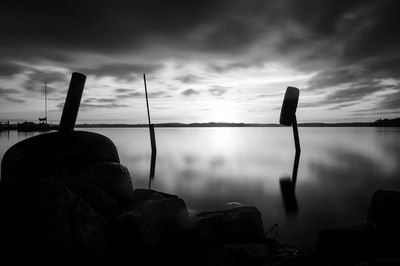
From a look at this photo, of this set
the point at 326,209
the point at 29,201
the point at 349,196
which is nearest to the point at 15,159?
the point at 29,201

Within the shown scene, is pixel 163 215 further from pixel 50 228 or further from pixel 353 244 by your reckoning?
pixel 353 244

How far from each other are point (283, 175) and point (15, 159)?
15989 mm

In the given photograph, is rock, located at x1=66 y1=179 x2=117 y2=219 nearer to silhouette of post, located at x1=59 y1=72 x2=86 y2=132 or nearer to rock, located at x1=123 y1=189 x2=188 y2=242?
rock, located at x1=123 y1=189 x2=188 y2=242

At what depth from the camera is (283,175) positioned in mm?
17500

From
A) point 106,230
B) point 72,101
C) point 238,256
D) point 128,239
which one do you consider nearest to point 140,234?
point 128,239

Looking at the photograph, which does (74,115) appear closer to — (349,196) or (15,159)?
(15,159)

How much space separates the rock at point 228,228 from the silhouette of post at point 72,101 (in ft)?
13.0

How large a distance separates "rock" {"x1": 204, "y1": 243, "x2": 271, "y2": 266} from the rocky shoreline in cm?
1

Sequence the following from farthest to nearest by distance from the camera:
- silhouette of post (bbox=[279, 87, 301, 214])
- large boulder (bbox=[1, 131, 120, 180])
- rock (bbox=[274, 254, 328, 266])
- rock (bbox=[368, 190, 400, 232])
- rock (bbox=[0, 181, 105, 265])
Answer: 1. silhouette of post (bbox=[279, 87, 301, 214])
2. rock (bbox=[368, 190, 400, 232])
3. large boulder (bbox=[1, 131, 120, 180])
4. rock (bbox=[274, 254, 328, 266])
5. rock (bbox=[0, 181, 105, 265])

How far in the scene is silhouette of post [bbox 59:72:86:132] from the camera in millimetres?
6242

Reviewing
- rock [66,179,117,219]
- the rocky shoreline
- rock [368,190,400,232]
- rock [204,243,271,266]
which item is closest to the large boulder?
rock [66,179,117,219]

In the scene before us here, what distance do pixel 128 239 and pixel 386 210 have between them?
5.85 m

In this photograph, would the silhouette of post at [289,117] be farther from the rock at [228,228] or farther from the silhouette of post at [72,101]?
the silhouette of post at [72,101]

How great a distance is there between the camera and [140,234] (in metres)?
3.86
